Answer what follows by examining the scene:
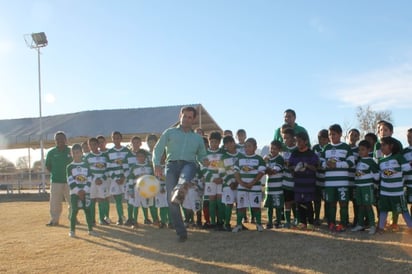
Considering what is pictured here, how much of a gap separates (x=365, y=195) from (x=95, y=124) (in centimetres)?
2167

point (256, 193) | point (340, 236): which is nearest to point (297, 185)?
point (256, 193)

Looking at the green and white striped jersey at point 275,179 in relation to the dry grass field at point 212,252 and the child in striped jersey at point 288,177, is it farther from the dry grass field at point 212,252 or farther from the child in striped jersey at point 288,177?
the dry grass field at point 212,252

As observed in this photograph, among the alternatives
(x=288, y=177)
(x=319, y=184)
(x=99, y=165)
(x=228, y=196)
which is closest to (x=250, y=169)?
(x=228, y=196)

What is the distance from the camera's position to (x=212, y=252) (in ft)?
19.0

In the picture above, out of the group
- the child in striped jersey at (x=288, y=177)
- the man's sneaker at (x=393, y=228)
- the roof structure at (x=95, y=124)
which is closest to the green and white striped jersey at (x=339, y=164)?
the child in striped jersey at (x=288, y=177)

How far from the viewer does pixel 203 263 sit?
5273 mm

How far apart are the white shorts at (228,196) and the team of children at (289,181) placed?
0.02 metres

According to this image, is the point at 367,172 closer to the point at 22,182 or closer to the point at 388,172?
the point at 388,172

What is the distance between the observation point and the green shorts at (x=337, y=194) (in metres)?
6.94

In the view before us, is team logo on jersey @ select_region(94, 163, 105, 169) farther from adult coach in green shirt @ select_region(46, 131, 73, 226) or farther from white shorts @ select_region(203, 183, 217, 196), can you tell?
white shorts @ select_region(203, 183, 217, 196)

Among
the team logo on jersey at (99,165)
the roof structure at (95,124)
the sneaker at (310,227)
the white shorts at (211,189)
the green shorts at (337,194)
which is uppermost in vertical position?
the roof structure at (95,124)

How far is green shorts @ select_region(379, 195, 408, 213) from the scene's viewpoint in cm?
667

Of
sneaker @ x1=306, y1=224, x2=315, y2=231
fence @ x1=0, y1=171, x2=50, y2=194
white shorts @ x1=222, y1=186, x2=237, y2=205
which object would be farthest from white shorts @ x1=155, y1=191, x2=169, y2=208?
fence @ x1=0, y1=171, x2=50, y2=194

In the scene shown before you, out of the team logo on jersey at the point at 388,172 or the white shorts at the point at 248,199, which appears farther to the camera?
the white shorts at the point at 248,199
